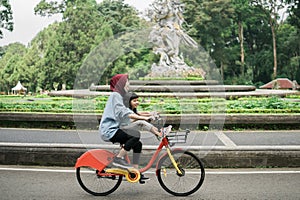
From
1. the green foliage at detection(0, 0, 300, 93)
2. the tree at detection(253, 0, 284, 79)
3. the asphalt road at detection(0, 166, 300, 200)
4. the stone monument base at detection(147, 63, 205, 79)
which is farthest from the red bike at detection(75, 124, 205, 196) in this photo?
the tree at detection(253, 0, 284, 79)

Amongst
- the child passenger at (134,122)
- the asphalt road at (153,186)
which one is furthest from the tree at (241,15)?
the child passenger at (134,122)

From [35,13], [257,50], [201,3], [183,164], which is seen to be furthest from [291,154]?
[257,50]

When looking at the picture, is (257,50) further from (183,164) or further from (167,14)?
(183,164)

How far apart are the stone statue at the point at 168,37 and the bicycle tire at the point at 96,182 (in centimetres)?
2024

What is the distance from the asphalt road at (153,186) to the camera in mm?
5746

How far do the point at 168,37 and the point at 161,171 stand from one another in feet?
69.5

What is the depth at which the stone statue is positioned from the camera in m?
26.2

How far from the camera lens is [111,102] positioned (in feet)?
18.5

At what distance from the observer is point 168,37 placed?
26500 mm

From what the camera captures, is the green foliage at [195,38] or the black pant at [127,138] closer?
the black pant at [127,138]

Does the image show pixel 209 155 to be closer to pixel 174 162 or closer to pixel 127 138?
pixel 174 162

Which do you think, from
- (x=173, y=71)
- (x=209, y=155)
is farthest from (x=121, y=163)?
(x=173, y=71)

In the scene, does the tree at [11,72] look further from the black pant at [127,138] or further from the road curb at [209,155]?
the black pant at [127,138]

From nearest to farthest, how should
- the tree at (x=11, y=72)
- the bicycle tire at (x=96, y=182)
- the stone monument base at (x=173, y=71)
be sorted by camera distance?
1. the bicycle tire at (x=96, y=182)
2. the stone monument base at (x=173, y=71)
3. the tree at (x=11, y=72)
